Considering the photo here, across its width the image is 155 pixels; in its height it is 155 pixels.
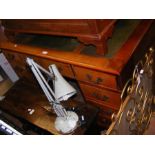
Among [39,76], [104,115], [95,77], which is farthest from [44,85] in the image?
[104,115]

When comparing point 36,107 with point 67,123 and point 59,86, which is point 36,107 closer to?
point 67,123

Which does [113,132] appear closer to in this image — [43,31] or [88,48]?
[88,48]

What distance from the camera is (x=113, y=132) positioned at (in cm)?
→ 83

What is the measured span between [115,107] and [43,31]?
2.28 feet

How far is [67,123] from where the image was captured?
1304 mm

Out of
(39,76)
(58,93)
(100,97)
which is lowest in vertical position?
(100,97)

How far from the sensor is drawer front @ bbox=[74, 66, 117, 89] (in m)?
1.20

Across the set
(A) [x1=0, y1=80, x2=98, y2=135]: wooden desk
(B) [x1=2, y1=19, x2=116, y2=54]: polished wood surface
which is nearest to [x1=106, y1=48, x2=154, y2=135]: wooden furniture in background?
(B) [x1=2, y1=19, x2=116, y2=54]: polished wood surface

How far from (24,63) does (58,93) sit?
79 centimetres

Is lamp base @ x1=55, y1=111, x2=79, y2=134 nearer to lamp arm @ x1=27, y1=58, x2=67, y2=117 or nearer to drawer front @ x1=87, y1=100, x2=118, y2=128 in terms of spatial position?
lamp arm @ x1=27, y1=58, x2=67, y2=117

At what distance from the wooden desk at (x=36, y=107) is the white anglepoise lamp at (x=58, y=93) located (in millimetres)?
57

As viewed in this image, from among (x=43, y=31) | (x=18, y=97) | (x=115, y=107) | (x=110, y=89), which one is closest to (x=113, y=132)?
(x=110, y=89)

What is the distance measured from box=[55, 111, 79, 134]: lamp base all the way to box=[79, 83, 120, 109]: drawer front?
20 centimetres
